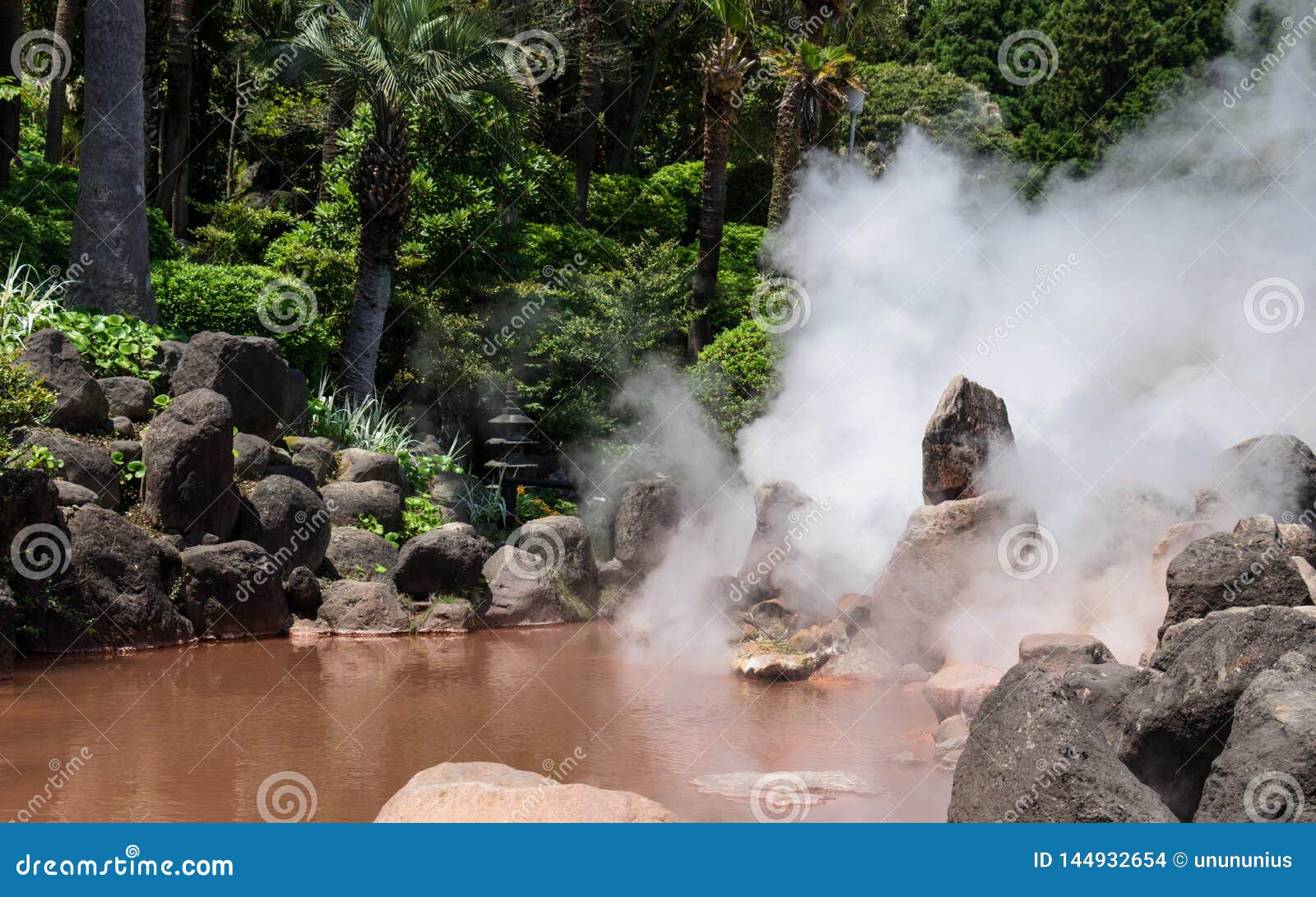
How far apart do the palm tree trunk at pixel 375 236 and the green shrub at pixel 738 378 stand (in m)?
4.94

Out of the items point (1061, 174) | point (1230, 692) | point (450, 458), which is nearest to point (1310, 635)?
point (1230, 692)

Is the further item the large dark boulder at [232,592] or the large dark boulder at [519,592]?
the large dark boulder at [519,592]

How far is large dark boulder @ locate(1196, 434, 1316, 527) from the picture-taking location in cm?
1198

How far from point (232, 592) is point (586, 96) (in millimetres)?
15214

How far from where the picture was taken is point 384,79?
1709 centimetres

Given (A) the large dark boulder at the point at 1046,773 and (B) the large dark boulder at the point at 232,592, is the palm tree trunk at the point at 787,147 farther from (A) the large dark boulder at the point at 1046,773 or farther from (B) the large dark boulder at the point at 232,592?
(A) the large dark boulder at the point at 1046,773

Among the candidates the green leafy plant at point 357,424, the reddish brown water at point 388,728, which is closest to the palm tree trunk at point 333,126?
the green leafy plant at point 357,424

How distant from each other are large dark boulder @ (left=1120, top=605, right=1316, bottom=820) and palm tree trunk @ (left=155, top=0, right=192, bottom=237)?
20028mm

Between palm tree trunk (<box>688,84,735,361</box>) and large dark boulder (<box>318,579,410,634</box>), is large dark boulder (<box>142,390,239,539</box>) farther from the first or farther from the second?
palm tree trunk (<box>688,84,735,361</box>)

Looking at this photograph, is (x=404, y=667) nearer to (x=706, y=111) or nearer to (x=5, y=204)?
(x=5, y=204)

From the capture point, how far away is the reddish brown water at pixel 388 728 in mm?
7812

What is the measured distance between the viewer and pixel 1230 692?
6836mm

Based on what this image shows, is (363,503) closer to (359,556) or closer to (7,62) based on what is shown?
(359,556)

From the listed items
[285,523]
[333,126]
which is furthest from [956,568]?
[333,126]
